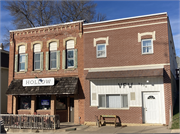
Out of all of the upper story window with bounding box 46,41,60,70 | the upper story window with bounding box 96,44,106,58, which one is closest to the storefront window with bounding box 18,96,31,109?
the upper story window with bounding box 46,41,60,70

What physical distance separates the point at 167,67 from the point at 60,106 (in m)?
9.49

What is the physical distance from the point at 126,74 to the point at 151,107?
2880 millimetres

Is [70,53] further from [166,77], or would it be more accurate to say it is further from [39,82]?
[166,77]

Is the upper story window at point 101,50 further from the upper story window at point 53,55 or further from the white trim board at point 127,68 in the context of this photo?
the upper story window at point 53,55

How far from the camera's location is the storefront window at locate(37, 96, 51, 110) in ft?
59.1

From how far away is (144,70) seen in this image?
47.4 ft

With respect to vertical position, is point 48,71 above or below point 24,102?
above

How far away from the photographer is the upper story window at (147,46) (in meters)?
14.7

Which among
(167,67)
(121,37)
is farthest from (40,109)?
(167,67)

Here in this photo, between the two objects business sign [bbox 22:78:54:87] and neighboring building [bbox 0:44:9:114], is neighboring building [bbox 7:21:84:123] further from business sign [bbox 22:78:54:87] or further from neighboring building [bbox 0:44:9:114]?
neighboring building [bbox 0:44:9:114]

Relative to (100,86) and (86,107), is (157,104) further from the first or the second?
(86,107)

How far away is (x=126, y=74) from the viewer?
1472cm

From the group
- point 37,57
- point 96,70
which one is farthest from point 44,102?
point 96,70

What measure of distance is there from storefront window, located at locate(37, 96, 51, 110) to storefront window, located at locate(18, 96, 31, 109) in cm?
101
